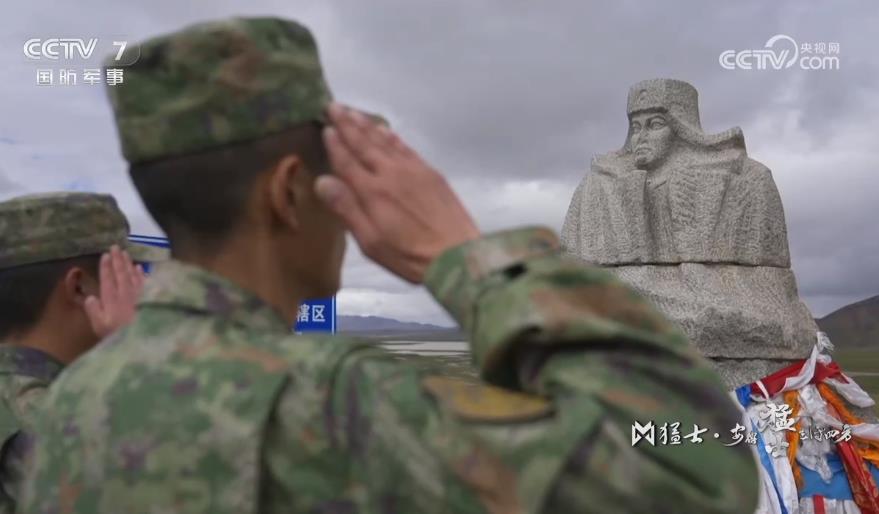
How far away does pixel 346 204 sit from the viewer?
100cm

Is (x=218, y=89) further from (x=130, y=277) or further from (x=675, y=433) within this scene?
(x=675, y=433)

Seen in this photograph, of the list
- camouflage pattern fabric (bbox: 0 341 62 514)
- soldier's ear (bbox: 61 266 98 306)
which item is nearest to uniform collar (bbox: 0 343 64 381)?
camouflage pattern fabric (bbox: 0 341 62 514)

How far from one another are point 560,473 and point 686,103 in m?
4.64

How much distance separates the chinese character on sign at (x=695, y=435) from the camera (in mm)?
832

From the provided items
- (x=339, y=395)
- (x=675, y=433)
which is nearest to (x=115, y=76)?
(x=339, y=395)

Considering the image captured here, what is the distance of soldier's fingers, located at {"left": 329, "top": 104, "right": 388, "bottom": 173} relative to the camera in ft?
3.23

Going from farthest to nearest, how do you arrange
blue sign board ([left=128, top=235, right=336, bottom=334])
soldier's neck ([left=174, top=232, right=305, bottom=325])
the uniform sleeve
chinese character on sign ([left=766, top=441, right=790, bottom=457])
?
chinese character on sign ([left=766, top=441, right=790, bottom=457]) → blue sign board ([left=128, top=235, right=336, bottom=334]) → soldier's neck ([left=174, top=232, right=305, bottom=325]) → the uniform sleeve

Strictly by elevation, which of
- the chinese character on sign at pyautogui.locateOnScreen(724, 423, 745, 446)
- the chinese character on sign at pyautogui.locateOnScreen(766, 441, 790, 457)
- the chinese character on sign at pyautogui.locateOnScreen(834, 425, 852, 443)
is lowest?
the chinese character on sign at pyautogui.locateOnScreen(766, 441, 790, 457)

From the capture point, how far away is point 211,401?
960mm

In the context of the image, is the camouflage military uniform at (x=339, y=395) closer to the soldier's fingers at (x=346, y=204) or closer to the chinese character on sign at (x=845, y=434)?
the soldier's fingers at (x=346, y=204)

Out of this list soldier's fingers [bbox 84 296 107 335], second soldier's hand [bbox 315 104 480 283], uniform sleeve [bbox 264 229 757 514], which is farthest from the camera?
soldier's fingers [bbox 84 296 107 335]

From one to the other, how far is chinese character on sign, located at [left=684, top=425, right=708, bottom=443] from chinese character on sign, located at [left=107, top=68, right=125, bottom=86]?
92 cm

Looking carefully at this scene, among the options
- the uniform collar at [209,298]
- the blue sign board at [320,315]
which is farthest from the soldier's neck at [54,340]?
the blue sign board at [320,315]

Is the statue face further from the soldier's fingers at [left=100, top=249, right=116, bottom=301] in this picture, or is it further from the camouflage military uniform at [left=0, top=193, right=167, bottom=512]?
the soldier's fingers at [left=100, top=249, right=116, bottom=301]
